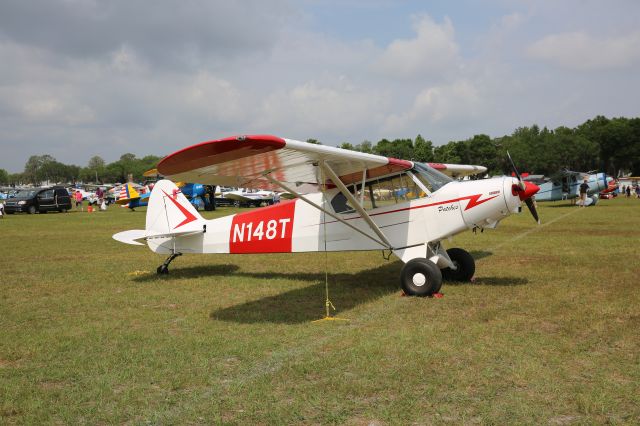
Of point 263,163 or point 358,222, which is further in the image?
point 358,222

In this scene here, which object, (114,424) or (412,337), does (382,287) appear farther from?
(114,424)

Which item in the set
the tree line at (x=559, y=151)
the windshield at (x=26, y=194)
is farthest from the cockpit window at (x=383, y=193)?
the tree line at (x=559, y=151)

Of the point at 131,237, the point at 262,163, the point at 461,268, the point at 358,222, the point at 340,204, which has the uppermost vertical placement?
the point at 262,163

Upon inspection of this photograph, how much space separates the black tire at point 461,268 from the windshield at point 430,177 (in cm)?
139

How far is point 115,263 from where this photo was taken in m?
11.8

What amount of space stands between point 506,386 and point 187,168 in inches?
167

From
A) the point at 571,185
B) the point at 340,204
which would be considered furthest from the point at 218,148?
the point at 571,185

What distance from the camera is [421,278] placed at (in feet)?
24.4

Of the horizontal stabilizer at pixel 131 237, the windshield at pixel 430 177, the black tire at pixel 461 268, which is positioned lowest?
the black tire at pixel 461 268

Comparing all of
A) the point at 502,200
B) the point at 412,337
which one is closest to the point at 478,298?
the point at 502,200

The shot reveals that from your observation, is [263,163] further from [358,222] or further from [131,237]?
[131,237]

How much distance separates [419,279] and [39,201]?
36.2 m

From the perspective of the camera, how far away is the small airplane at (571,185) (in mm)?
32500

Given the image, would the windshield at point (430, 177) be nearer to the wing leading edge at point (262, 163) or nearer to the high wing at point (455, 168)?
the wing leading edge at point (262, 163)
